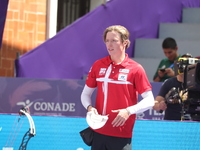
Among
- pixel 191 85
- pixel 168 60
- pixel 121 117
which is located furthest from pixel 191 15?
pixel 121 117

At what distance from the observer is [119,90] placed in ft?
15.6

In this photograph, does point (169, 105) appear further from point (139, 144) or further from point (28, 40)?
point (28, 40)

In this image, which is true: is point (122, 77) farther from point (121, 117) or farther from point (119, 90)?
point (121, 117)

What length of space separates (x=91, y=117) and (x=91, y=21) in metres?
6.32

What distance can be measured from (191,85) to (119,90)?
1441mm

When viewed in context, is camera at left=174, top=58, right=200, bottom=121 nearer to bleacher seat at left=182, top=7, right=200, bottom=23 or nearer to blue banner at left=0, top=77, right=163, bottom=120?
blue banner at left=0, top=77, right=163, bottom=120

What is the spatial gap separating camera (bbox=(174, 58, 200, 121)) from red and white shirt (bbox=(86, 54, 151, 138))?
1246 millimetres

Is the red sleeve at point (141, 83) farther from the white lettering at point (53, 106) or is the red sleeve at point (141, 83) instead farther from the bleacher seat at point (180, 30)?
the bleacher seat at point (180, 30)

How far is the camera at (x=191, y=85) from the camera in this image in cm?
592

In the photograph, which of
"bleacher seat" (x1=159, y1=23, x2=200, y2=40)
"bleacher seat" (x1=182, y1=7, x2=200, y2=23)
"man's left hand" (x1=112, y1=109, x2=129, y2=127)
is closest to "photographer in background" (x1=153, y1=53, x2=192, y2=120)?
"man's left hand" (x1=112, y1=109, x2=129, y2=127)

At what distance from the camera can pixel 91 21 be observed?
35.8 feet

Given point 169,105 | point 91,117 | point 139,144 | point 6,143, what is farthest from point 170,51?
point 91,117

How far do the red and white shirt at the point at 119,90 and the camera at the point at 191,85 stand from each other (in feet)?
4.09

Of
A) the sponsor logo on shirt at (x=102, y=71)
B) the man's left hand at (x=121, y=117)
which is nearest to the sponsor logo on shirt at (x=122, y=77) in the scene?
the sponsor logo on shirt at (x=102, y=71)
